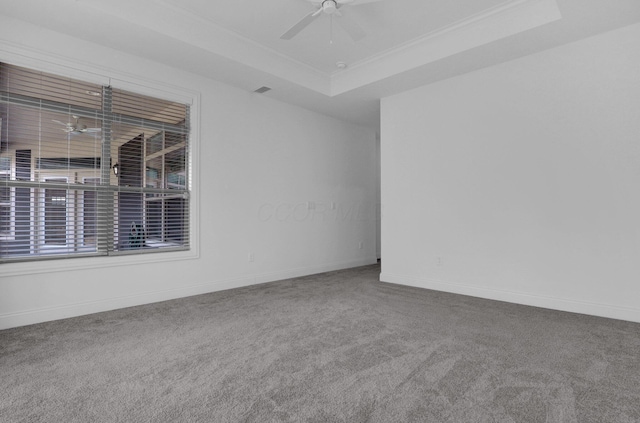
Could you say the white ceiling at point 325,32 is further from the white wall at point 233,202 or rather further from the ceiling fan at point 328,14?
the ceiling fan at point 328,14

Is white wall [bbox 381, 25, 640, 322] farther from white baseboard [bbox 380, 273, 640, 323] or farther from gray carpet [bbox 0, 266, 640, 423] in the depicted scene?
gray carpet [bbox 0, 266, 640, 423]

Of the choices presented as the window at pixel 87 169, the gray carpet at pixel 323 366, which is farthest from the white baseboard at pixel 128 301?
the window at pixel 87 169

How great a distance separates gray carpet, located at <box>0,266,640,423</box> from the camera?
5.61ft

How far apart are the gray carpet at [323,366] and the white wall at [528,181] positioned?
476 millimetres

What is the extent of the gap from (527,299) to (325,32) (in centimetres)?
361

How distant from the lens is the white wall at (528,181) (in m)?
3.18

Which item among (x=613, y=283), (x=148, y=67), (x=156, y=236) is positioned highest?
(x=148, y=67)

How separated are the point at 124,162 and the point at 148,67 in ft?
3.57

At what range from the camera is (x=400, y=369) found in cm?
213

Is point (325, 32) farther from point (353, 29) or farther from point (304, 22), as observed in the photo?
point (304, 22)

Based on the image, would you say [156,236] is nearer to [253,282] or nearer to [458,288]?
[253,282]

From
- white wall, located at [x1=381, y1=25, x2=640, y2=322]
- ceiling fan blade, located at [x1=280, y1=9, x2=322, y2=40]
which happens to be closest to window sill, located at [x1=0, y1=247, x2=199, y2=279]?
ceiling fan blade, located at [x1=280, y1=9, x2=322, y2=40]

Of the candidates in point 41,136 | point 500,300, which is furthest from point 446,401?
point 41,136

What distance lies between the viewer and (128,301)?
3.57 meters
